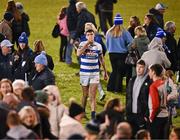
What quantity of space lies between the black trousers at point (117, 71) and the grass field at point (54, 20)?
26cm

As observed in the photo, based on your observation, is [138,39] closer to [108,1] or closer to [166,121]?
Result: [166,121]

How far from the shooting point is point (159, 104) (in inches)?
579

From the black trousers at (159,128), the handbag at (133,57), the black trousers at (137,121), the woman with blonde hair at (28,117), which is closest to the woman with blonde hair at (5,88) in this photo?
the woman with blonde hair at (28,117)

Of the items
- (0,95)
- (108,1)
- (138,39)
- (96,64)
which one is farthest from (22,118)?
(108,1)

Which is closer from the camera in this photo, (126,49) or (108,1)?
(126,49)

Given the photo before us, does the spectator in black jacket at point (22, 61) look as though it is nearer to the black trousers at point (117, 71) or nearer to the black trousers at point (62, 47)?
the black trousers at point (117, 71)

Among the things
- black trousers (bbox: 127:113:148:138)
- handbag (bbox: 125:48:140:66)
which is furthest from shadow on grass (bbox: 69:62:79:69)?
black trousers (bbox: 127:113:148:138)

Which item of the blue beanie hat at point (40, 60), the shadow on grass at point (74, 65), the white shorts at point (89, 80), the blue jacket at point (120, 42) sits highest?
the blue jacket at point (120, 42)

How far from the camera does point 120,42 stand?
62.4 ft

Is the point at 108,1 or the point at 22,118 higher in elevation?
the point at 108,1

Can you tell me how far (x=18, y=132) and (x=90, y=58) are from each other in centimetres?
594

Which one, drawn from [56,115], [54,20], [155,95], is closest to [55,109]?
[56,115]

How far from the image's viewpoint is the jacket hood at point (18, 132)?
37.0 ft

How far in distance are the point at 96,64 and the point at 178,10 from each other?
16.7 m
